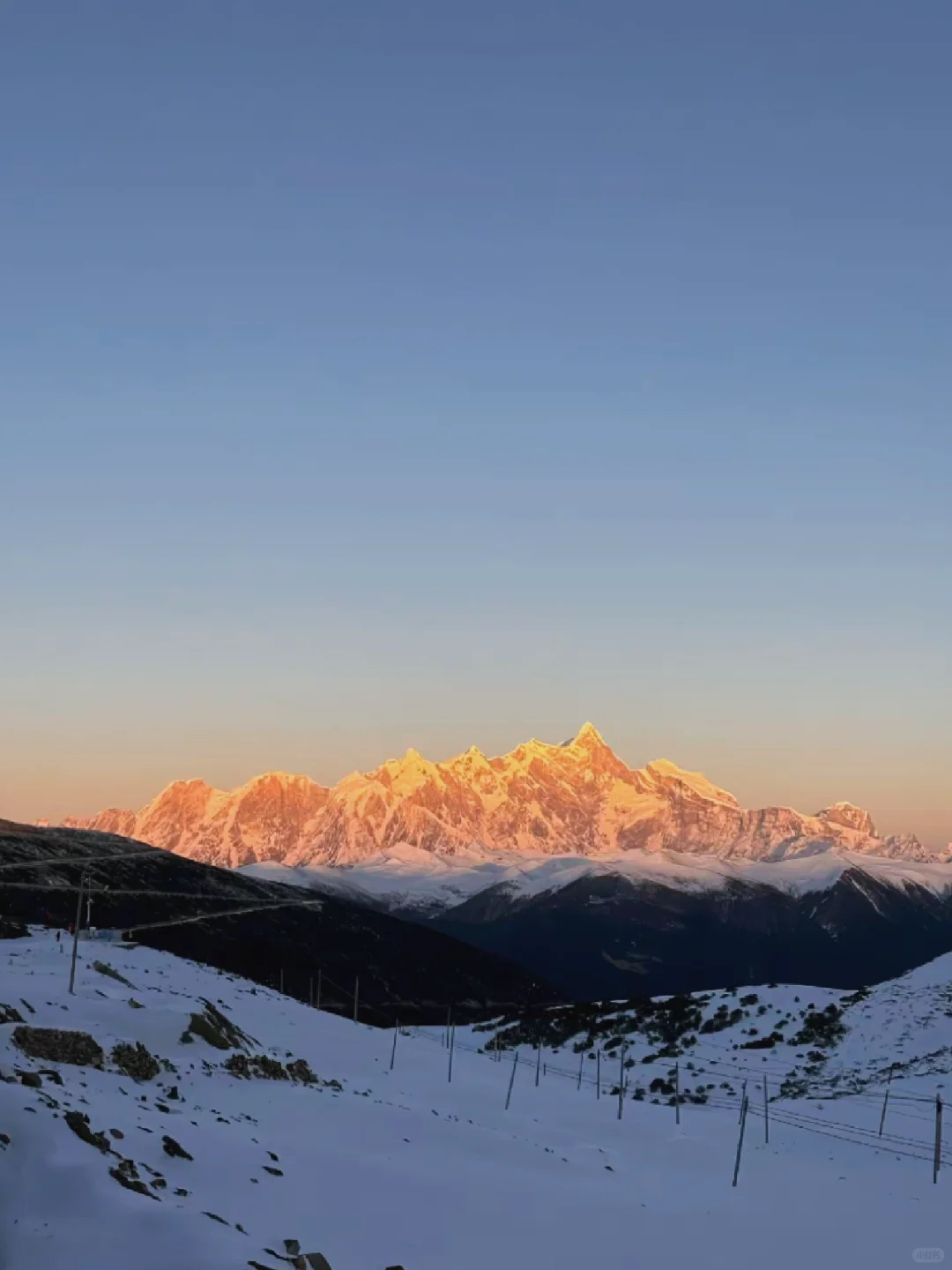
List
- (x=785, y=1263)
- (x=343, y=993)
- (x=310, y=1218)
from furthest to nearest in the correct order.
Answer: (x=343, y=993), (x=785, y=1263), (x=310, y=1218)

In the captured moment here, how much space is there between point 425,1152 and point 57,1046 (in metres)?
10.6

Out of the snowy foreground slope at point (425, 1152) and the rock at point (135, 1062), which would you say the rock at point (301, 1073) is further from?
the rock at point (135, 1062)

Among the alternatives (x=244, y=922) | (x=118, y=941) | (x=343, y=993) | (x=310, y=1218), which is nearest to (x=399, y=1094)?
(x=310, y=1218)

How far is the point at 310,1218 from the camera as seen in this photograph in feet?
80.3

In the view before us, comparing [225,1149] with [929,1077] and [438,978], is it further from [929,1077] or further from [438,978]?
[438,978]

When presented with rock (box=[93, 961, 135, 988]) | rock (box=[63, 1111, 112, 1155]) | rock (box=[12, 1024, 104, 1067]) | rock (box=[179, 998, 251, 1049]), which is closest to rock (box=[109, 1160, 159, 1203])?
rock (box=[63, 1111, 112, 1155])

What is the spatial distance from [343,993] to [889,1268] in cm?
11850

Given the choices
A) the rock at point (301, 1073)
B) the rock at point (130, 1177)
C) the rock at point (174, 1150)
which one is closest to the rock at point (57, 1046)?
the rock at point (174, 1150)

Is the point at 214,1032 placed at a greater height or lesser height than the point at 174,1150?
lesser

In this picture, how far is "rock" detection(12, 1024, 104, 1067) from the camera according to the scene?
31.5 meters

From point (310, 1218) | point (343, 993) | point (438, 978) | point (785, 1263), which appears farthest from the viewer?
point (438, 978)

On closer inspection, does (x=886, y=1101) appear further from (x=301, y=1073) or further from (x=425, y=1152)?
(x=301, y=1073)

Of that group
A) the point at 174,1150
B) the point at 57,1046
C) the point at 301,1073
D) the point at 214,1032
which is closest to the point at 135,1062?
the point at 57,1046

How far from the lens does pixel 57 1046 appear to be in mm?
32250
